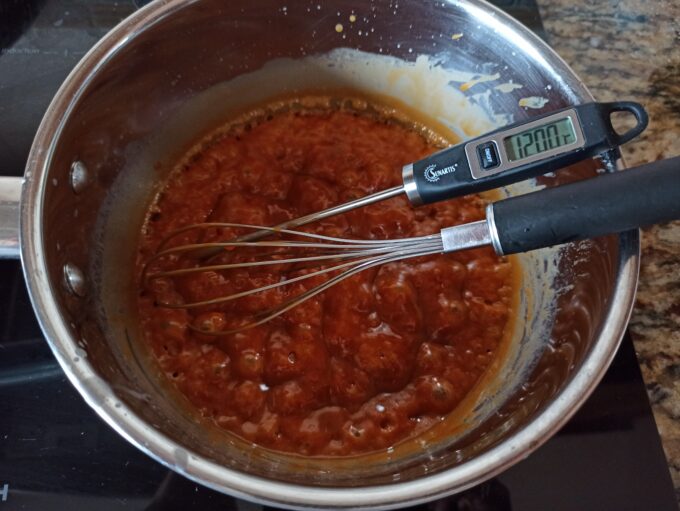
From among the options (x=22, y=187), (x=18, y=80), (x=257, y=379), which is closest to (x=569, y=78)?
(x=257, y=379)

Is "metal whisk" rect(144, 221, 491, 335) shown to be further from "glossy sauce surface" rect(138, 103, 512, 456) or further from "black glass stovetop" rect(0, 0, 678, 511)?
"black glass stovetop" rect(0, 0, 678, 511)

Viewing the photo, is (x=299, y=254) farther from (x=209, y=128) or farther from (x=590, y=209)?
(x=590, y=209)

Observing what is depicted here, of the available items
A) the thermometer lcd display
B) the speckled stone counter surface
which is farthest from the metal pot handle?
the speckled stone counter surface

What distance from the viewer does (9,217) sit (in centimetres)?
75

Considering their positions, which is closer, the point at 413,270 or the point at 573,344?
the point at 573,344

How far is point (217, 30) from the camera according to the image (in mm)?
930

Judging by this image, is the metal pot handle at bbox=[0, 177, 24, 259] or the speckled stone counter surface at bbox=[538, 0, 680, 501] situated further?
the speckled stone counter surface at bbox=[538, 0, 680, 501]

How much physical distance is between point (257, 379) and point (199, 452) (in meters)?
0.20

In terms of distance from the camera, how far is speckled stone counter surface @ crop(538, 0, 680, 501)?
2.97 feet

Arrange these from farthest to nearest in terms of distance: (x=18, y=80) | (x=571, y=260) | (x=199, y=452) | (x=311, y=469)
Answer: (x=18, y=80)
(x=571, y=260)
(x=311, y=469)
(x=199, y=452)

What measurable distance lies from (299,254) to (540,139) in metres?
0.39

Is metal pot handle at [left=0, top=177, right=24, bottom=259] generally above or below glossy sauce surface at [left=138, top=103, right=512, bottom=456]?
above

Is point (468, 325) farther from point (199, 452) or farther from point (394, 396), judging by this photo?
point (199, 452)

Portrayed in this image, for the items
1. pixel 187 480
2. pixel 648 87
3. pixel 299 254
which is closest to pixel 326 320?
pixel 299 254
